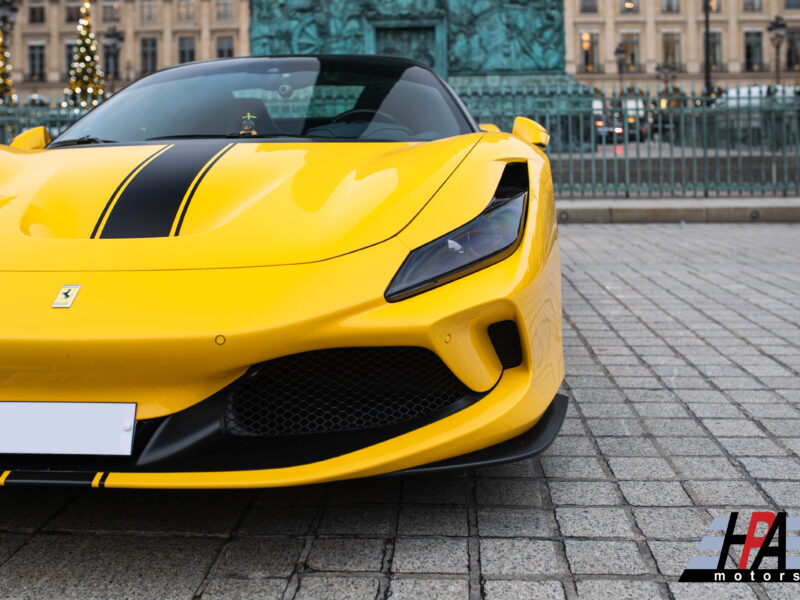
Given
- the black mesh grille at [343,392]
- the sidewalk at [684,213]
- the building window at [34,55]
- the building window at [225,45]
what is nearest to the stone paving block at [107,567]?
the black mesh grille at [343,392]

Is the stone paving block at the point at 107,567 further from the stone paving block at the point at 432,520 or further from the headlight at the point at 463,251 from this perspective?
the headlight at the point at 463,251

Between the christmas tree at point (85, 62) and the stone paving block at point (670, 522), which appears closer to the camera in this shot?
the stone paving block at point (670, 522)

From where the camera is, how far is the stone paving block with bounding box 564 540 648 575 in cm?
170

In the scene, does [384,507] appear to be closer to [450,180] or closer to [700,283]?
[450,180]

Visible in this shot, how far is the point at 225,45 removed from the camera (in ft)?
200

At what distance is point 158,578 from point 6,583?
1.02 feet

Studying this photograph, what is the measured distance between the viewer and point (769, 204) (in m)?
10.8

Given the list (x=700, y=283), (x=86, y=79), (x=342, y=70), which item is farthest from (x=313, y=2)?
(x=86, y=79)

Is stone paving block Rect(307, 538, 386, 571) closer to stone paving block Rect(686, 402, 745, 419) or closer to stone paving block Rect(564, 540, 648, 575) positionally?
stone paving block Rect(564, 540, 648, 575)

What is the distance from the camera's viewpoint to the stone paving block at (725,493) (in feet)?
6.72

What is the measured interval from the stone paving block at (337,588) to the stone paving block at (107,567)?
226 mm

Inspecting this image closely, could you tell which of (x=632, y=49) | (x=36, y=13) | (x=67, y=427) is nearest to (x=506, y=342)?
(x=67, y=427)

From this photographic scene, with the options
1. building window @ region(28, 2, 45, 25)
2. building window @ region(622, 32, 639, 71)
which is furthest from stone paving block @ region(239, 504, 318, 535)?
building window @ region(28, 2, 45, 25)

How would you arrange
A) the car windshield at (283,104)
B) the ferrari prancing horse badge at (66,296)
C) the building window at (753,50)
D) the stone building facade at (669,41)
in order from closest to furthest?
the ferrari prancing horse badge at (66,296), the car windshield at (283,104), the stone building facade at (669,41), the building window at (753,50)
